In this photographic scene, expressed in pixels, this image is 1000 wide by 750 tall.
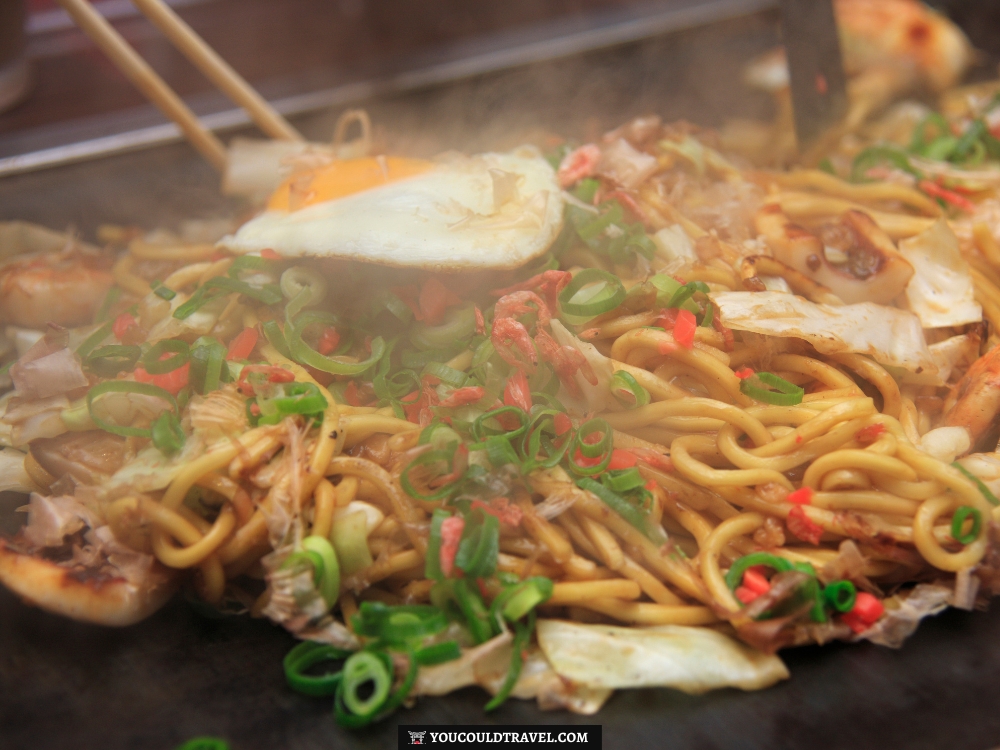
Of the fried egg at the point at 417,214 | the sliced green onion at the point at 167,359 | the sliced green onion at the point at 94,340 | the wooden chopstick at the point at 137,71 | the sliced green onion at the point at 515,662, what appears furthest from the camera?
the wooden chopstick at the point at 137,71

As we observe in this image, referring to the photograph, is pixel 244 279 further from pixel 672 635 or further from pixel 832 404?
pixel 832 404

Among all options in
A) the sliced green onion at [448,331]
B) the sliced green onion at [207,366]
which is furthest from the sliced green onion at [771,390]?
the sliced green onion at [207,366]

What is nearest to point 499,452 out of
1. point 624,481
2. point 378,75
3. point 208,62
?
point 624,481

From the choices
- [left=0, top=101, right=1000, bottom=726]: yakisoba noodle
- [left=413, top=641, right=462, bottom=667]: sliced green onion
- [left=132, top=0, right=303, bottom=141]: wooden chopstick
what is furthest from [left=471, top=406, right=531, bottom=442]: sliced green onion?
[left=132, top=0, right=303, bottom=141]: wooden chopstick

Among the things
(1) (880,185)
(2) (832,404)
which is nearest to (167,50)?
(1) (880,185)

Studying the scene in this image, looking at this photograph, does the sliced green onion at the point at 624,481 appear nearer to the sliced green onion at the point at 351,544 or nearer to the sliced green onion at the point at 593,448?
the sliced green onion at the point at 593,448

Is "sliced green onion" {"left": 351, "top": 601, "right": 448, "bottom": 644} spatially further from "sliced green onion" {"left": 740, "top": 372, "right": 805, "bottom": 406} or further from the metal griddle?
"sliced green onion" {"left": 740, "top": 372, "right": 805, "bottom": 406}

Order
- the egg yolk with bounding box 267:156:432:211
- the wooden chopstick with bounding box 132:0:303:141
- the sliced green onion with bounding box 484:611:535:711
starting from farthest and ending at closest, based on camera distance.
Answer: the wooden chopstick with bounding box 132:0:303:141
the egg yolk with bounding box 267:156:432:211
the sliced green onion with bounding box 484:611:535:711
